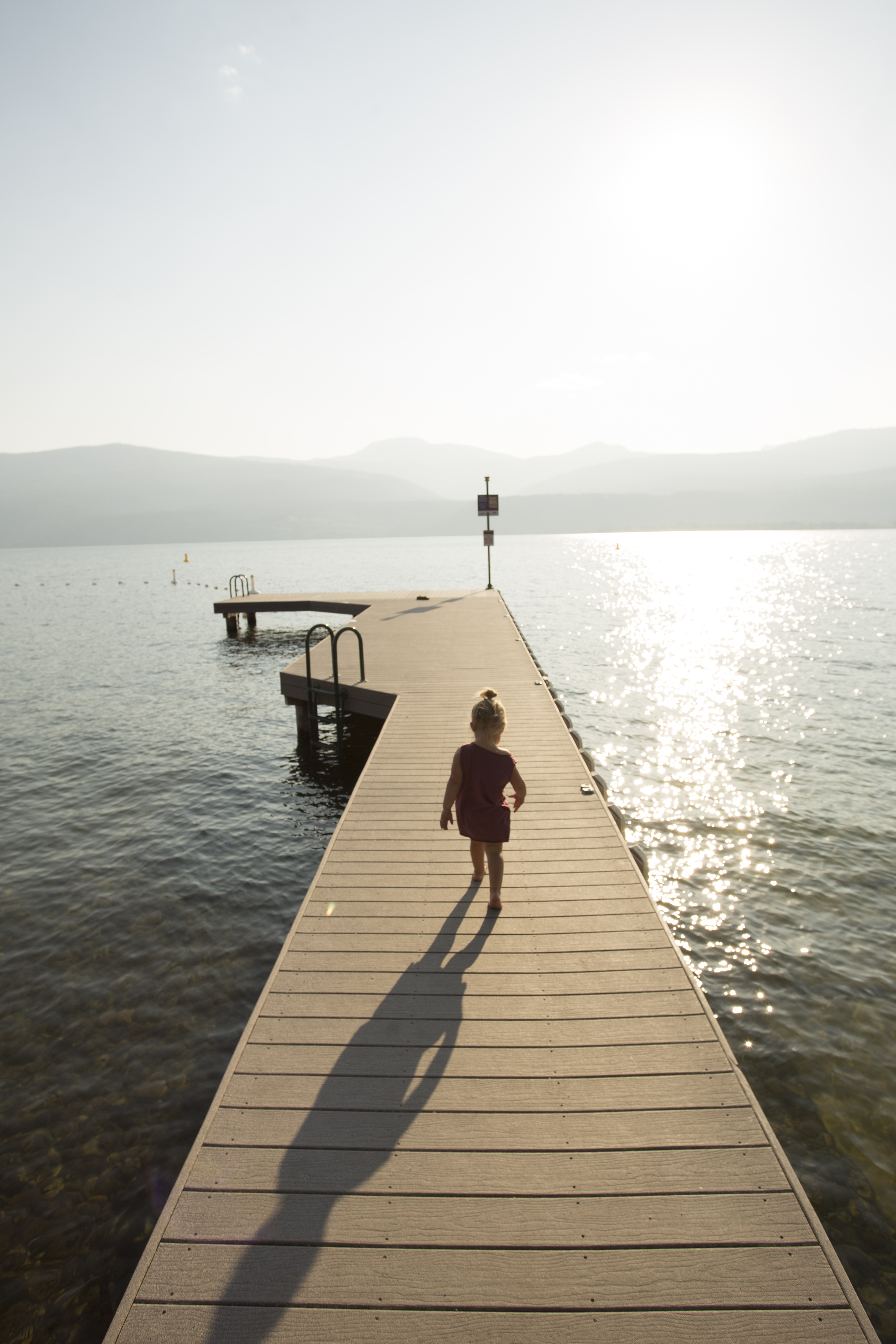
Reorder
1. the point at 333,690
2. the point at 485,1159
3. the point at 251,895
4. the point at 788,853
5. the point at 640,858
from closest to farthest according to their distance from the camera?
the point at 485,1159
the point at 640,858
the point at 251,895
the point at 788,853
the point at 333,690

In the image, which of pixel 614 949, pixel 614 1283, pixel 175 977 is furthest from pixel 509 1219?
pixel 175 977

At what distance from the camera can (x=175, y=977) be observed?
7.52 m

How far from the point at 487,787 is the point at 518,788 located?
260 mm

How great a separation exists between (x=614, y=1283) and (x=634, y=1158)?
2.01 ft

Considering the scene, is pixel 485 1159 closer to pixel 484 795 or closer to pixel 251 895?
pixel 484 795

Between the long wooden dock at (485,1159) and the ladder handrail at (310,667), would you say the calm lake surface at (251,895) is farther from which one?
the long wooden dock at (485,1159)

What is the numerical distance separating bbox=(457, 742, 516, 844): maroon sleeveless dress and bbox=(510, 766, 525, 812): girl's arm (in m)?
0.04

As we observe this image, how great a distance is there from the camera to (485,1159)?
10.9 feet

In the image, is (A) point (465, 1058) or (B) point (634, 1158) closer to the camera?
(B) point (634, 1158)

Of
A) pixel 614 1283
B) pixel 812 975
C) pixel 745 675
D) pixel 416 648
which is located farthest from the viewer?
pixel 745 675

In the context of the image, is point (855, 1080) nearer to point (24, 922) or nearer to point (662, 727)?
point (24, 922)

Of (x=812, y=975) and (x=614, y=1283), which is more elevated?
(x=614, y=1283)

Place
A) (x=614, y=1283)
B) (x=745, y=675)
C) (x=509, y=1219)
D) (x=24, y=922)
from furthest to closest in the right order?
(x=745, y=675)
(x=24, y=922)
(x=509, y=1219)
(x=614, y=1283)

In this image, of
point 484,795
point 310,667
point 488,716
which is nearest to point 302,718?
point 310,667
